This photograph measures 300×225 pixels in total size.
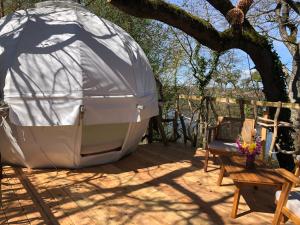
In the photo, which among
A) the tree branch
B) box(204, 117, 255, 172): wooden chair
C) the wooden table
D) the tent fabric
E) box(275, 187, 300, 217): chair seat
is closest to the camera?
box(275, 187, 300, 217): chair seat

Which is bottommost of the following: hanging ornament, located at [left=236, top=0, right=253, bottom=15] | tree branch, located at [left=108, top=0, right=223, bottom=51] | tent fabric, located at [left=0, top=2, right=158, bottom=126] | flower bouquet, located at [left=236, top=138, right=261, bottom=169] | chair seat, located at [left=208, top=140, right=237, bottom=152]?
chair seat, located at [left=208, top=140, right=237, bottom=152]

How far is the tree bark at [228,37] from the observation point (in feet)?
16.9

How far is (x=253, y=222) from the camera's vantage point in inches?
163

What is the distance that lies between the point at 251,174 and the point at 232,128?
7.11 ft

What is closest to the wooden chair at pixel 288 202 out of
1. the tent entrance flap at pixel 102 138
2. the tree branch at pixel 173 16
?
the tree branch at pixel 173 16

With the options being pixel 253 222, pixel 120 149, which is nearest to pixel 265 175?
pixel 253 222

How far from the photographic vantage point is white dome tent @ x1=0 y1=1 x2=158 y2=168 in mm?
5590

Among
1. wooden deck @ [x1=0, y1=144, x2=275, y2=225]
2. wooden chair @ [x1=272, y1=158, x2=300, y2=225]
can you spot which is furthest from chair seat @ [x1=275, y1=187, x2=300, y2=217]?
wooden deck @ [x1=0, y1=144, x2=275, y2=225]

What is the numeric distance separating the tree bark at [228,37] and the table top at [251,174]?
2.23 m

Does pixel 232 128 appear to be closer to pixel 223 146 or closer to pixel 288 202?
pixel 223 146

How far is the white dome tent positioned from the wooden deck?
0.41m

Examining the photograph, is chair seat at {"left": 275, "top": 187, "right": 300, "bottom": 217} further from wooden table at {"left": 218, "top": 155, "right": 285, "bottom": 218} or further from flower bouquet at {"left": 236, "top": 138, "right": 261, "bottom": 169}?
flower bouquet at {"left": 236, "top": 138, "right": 261, "bottom": 169}

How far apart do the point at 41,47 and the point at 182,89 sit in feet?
23.5

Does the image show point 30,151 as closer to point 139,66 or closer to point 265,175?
point 139,66
